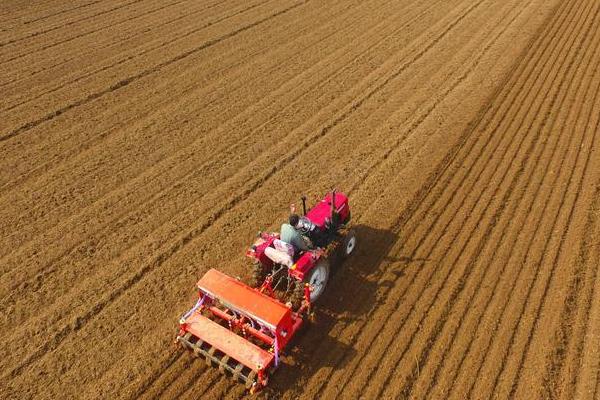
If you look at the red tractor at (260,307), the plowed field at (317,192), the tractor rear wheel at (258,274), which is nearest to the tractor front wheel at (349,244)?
the red tractor at (260,307)

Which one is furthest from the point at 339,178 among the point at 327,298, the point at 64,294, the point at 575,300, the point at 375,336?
the point at 64,294

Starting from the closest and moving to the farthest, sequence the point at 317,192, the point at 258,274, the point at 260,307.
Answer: the point at 260,307
the point at 258,274
the point at 317,192

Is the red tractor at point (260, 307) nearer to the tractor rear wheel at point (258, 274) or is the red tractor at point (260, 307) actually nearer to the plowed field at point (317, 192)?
the tractor rear wheel at point (258, 274)

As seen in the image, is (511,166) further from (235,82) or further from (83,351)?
(83,351)

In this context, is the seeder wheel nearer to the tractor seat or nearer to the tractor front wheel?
the tractor seat

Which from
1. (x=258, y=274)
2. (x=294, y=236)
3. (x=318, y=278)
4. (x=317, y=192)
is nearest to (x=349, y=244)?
(x=318, y=278)

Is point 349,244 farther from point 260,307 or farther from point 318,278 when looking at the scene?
point 260,307
